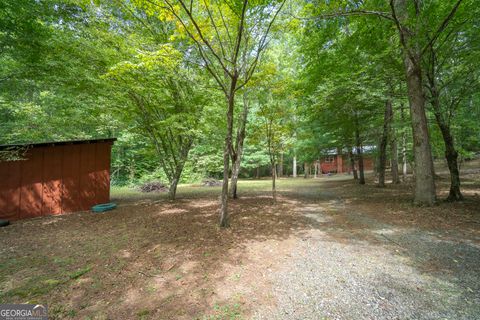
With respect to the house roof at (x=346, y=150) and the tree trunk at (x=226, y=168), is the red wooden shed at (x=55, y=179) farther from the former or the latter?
the house roof at (x=346, y=150)

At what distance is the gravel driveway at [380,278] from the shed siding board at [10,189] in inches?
329

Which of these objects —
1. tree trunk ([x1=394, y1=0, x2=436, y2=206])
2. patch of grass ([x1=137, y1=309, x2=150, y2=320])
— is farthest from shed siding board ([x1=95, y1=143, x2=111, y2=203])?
tree trunk ([x1=394, y1=0, x2=436, y2=206])

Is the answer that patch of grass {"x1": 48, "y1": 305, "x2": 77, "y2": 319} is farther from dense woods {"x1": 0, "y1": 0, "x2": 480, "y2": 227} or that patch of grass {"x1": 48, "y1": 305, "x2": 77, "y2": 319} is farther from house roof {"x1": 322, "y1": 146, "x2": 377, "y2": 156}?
house roof {"x1": 322, "y1": 146, "x2": 377, "y2": 156}

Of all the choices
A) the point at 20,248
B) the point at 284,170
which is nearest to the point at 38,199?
the point at 20,248

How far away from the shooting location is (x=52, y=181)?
722cm

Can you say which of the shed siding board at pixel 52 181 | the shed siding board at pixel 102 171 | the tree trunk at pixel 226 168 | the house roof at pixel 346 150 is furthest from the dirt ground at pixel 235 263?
the house roof at pixel 346 150

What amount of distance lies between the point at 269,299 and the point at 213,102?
7.72 meters

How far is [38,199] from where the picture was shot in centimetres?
693

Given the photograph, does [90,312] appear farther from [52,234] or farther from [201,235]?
[52,234]

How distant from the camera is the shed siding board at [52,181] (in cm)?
709

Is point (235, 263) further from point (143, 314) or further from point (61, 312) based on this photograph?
point (61, 312)

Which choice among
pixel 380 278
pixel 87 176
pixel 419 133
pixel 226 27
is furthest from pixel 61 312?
pixel 419 133

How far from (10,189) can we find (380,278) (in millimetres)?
9821

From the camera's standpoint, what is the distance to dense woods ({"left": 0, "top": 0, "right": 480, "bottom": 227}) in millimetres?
5336
